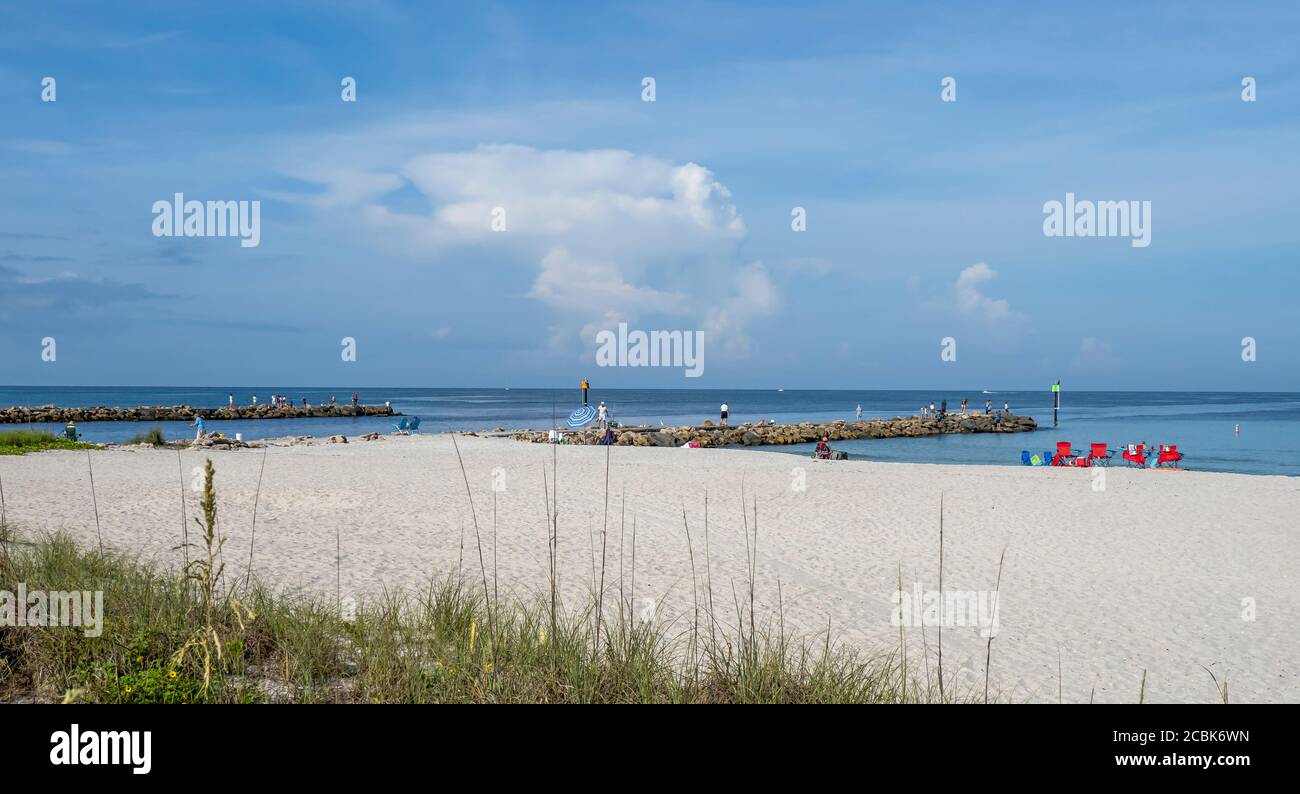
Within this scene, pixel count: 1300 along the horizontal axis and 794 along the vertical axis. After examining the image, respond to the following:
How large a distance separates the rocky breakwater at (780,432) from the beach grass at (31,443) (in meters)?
15.3

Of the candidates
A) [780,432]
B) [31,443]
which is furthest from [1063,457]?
[31,443]

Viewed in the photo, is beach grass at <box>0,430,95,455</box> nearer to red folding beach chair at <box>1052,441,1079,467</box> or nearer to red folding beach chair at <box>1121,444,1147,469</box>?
red folding beach chair at <box>1052,441,1079,467</box>

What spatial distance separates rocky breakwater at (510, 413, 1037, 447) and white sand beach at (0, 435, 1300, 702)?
15.0m

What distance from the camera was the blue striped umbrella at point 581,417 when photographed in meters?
36.0

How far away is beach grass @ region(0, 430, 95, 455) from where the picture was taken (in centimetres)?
2178

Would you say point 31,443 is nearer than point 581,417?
Yes

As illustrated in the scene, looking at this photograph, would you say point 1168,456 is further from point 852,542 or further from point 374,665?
point 374,665

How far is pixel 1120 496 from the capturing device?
16.9 meters

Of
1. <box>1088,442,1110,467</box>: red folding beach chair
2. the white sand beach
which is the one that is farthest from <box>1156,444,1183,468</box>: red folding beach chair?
the white sand beach

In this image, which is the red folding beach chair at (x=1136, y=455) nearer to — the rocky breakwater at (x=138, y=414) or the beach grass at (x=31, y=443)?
the beach grass at (x=31, y=443)

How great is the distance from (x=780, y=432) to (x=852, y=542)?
29.3 m

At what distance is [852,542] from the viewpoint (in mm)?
11742
